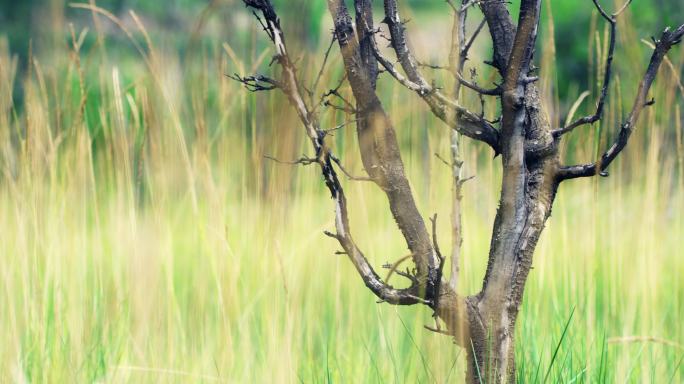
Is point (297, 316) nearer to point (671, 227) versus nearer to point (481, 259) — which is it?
point (481, 259)

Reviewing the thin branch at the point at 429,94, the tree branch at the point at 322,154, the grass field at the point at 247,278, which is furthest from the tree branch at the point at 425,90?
the grass field at the point at 247,278

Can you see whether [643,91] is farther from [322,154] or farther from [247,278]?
[247,278]

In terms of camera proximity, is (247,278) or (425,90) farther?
(247,278)

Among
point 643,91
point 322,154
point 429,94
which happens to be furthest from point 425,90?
point 643,91

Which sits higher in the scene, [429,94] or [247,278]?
[429,94]

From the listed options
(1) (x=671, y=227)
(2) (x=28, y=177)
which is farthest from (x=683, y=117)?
(2) (x=28, y=177)

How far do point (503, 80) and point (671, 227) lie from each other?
8.68 feet

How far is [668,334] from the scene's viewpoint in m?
1.87

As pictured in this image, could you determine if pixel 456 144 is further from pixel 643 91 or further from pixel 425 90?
pixel 643 91

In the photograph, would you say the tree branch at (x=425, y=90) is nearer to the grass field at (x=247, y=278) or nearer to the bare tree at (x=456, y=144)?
the bare tree at (x=456, y=144)

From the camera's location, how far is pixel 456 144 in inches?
40.8

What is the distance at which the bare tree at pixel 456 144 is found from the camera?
1.02 metres

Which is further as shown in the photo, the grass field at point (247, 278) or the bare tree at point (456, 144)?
the grass field at point (247, 278)

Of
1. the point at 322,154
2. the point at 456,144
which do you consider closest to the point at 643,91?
the point at 456,144
